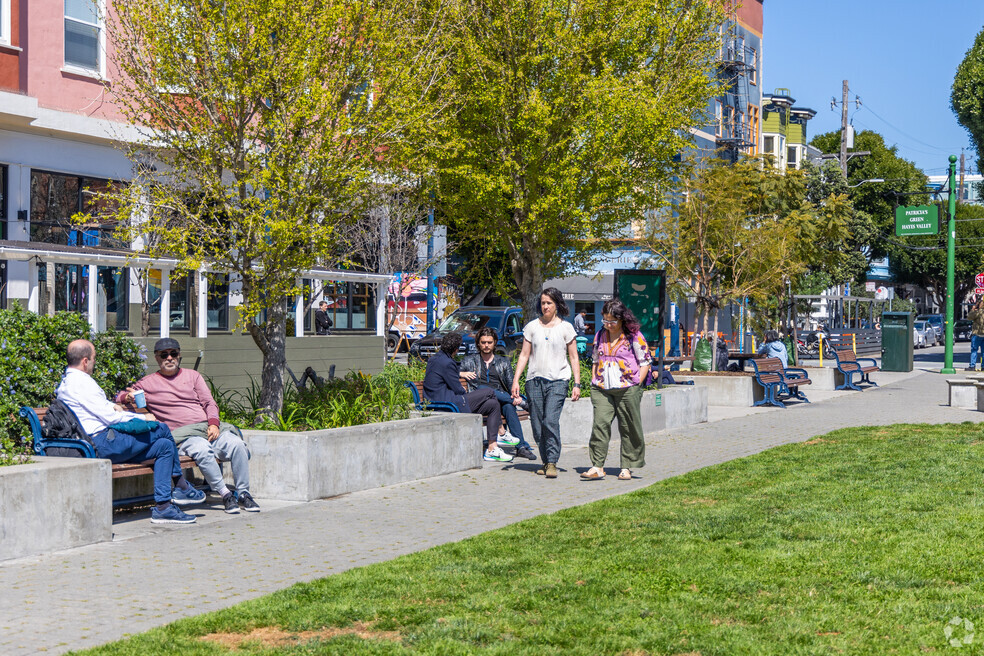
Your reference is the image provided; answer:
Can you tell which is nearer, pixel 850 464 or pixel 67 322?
pixel 67 322

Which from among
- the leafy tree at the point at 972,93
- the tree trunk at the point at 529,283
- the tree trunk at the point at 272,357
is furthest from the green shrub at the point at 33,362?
the leafy tree at the point at 972,93

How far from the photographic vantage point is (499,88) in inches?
698

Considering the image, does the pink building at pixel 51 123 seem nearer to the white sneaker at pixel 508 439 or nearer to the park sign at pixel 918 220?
the white sneaker at pixel 508 439

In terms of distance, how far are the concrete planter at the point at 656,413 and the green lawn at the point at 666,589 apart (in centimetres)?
499

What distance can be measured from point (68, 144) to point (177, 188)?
776 cm

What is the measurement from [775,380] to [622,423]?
1035cm

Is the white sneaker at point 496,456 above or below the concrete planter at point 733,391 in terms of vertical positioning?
below

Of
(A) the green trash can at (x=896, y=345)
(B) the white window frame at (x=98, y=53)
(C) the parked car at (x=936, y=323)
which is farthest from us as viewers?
(C) the parked car at (x=936, y=323)

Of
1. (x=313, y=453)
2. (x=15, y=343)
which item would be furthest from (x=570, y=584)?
(x=15, y=343)

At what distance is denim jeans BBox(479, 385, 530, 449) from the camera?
1312 cm

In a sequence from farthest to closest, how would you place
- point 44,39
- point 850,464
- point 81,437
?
point 44,39 < point 850,464 < point 81,437

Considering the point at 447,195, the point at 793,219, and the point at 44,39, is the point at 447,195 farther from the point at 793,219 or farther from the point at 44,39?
the point at 793,219

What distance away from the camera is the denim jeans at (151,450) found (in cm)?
872

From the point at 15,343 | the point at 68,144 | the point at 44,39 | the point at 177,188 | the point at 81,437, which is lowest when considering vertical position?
the point at 81,437
